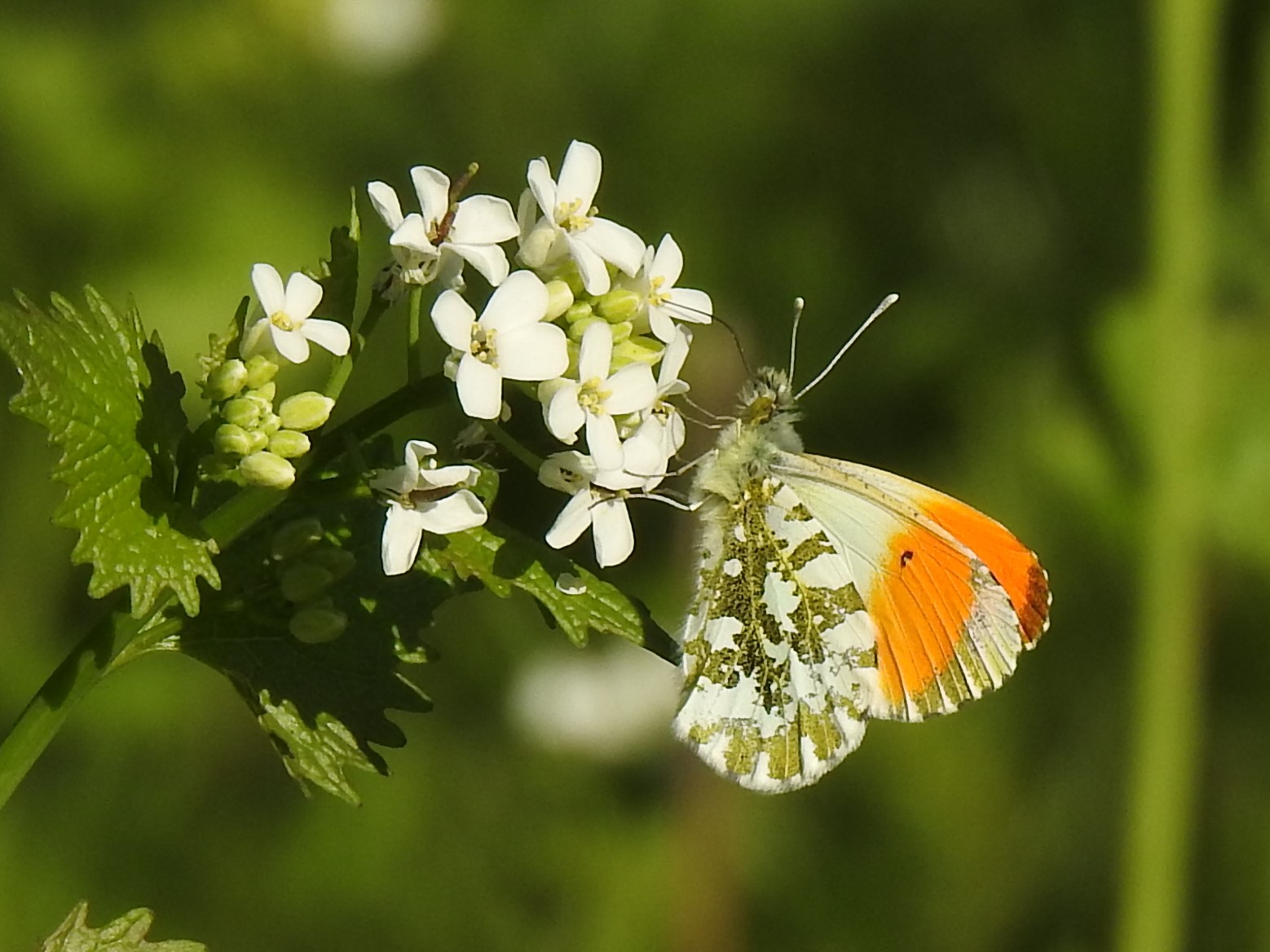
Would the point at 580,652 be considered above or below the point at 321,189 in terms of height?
below

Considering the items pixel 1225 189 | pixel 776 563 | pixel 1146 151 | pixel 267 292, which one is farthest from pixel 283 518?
pixel 1225 189

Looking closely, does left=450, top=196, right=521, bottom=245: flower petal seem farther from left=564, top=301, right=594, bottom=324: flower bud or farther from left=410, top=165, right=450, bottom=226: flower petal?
left=564, top=301, right=594, bottom=324: flower bud

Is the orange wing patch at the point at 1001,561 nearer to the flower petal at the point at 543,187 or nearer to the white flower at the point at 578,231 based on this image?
the white flower at the point at 578,231

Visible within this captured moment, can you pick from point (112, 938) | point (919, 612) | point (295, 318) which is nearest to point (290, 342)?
point (295, 318)

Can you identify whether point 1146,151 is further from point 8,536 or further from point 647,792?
point 8,536

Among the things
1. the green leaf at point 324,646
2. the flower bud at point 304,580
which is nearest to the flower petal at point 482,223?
the green leaf at point 324,646
